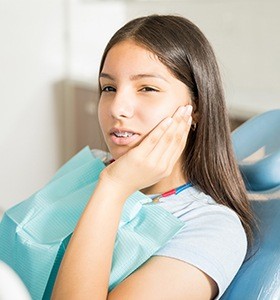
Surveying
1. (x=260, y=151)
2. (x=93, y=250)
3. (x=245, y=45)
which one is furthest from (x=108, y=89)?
(x=245, y=45)

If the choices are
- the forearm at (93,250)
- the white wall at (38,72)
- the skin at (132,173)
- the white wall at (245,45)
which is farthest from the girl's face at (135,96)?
the white wall at (38,72)

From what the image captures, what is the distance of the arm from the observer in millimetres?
1067

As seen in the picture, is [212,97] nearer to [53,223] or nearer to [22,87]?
[53,223]

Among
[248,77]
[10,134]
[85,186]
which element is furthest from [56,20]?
[85,186]

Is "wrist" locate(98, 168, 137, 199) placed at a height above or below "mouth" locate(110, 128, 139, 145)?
below

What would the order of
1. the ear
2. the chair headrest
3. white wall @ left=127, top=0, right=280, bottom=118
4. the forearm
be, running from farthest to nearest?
1. white wall @ left=127, top=0, right=280, bottom=118
2. the chair headrest
3. the ear
4. the forearm

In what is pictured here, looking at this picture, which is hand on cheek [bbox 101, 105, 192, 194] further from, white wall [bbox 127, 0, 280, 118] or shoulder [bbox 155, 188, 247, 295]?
white wall [bbox 127, 0, 280, 118]

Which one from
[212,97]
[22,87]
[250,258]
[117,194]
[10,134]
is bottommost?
[10,134]

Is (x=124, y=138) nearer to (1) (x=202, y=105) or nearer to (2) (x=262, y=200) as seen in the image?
(1) (x=202, y=105)

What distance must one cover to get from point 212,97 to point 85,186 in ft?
1.11

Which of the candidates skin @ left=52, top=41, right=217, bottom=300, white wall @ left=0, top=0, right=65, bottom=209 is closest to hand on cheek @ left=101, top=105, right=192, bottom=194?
skin @ left=52, top=41, right=217, bottom=300

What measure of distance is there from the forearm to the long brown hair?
248mm

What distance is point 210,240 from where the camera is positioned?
115 cm

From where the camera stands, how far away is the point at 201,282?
3.63 ft
